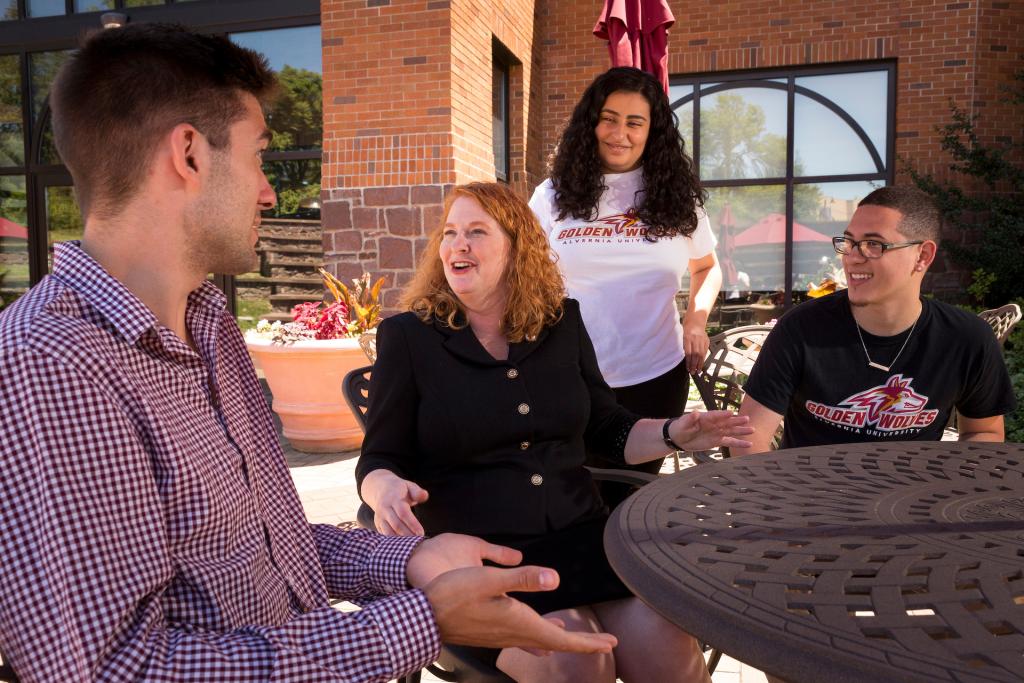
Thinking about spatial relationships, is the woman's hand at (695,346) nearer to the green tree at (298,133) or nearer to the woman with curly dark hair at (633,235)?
the woman with curly dark hair at (633,235)

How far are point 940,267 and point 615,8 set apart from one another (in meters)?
6.30

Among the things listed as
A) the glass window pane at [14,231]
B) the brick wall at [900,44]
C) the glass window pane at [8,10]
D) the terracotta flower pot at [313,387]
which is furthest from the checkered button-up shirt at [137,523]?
the glass window pane at [8,10]

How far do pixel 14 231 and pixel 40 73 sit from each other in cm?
A: 176

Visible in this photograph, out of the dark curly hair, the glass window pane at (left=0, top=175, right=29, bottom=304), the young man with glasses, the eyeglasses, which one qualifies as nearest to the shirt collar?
the young man with glasses

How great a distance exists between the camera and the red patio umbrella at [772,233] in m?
9.32

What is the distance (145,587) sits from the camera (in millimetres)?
908

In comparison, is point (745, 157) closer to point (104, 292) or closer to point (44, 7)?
point (44, 7)

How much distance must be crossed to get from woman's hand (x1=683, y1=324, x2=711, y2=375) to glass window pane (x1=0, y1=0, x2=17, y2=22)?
9.09 meters

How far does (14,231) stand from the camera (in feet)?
30.1

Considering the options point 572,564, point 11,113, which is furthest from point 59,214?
point 572,564

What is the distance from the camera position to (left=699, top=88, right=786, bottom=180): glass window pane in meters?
9.17

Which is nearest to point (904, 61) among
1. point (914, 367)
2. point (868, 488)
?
point (914, 367)

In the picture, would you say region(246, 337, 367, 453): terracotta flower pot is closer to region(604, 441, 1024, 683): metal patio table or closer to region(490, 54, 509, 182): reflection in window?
region(490, 54, 509, 182): reflection in window

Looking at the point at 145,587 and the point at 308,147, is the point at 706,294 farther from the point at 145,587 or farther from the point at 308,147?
the point at 308,147
